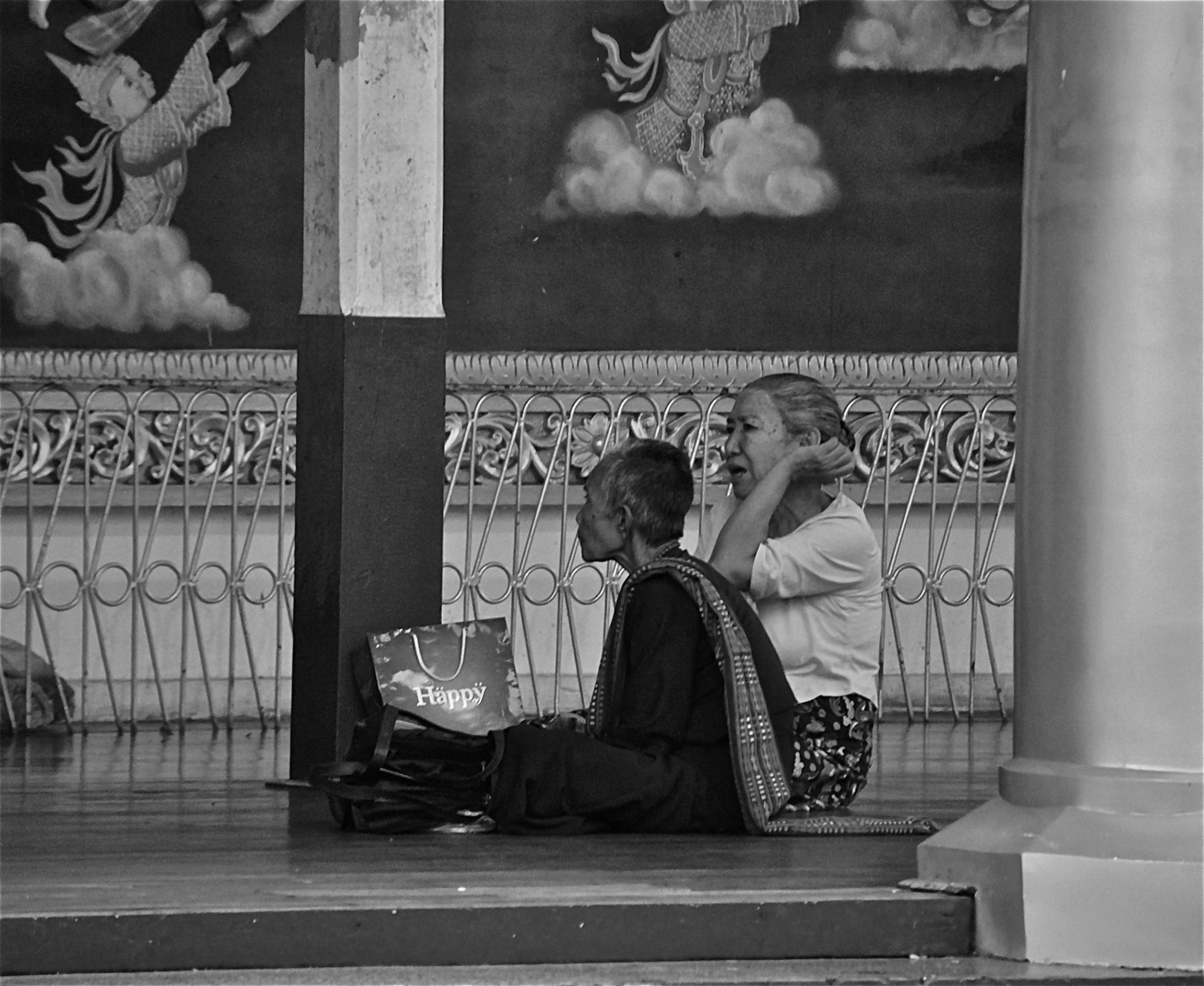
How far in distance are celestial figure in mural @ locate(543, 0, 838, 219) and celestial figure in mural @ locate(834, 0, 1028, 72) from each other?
0.40m

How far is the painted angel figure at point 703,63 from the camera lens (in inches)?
457

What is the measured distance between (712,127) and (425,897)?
7.37 meters

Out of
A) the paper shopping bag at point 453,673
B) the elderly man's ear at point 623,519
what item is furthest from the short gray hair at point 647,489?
the paper shopping bag at point 453,673

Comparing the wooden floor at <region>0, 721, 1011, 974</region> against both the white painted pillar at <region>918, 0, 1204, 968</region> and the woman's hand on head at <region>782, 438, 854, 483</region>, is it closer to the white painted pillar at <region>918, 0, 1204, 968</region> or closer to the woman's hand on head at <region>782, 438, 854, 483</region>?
the white painted pillar at <region>918, 0, 1204, 968</region>

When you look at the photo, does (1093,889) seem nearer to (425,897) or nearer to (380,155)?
(425,897)

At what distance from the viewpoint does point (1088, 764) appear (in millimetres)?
5059

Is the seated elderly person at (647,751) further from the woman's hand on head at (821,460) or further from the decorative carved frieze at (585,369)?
the decorative carved frieze at (585,369)

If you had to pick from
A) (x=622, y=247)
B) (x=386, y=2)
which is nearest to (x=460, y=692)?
(x=386, y=2)

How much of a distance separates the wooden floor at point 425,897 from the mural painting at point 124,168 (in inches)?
195

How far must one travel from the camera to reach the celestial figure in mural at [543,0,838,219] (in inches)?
456

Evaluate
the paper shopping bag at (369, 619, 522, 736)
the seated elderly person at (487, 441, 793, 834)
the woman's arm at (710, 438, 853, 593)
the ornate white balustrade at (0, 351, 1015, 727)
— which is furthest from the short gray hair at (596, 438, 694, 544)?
the ornate white balustrade at (0, 351, 1015, 727)

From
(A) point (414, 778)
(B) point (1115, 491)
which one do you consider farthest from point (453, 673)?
(B) point (1115, 491)

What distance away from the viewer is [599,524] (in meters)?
6.31

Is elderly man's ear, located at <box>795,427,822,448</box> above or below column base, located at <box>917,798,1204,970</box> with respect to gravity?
above
